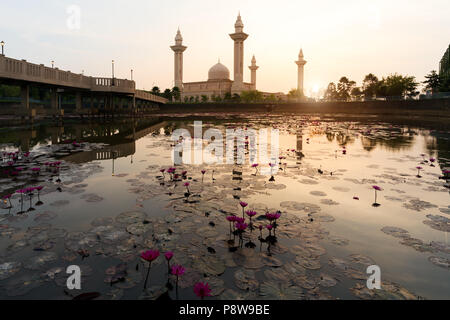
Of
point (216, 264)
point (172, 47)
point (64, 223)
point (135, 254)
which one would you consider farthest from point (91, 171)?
point (172, 47)

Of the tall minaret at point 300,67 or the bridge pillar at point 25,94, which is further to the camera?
the tall minaret at point 300,67

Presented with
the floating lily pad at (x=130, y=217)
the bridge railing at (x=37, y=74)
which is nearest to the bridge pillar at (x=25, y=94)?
the bridge railing at (x=37, y=74)

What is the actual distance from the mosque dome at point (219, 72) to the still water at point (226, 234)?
109 metres

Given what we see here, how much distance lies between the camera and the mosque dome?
111938 mm

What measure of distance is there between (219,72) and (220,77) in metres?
2.18

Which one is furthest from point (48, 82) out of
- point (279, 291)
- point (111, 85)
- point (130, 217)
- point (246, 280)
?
point (279, 291)

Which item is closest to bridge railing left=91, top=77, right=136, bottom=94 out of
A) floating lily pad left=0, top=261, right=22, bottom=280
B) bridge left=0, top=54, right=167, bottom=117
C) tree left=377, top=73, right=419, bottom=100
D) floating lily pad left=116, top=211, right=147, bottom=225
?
bridge left=0, top=54, right=167, bottom=117

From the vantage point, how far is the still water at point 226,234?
3.14 m

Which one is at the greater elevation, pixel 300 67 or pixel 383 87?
pixel 300 67

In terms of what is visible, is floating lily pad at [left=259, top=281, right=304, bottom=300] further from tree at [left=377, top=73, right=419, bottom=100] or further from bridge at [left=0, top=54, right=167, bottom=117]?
tree at [left=377, top=73, right=419, bottom=100]

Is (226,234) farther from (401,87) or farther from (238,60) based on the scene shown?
(238,60)

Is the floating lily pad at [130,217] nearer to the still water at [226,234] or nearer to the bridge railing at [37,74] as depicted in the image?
Result: the still water at [226,234]

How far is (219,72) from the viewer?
112188 mm
